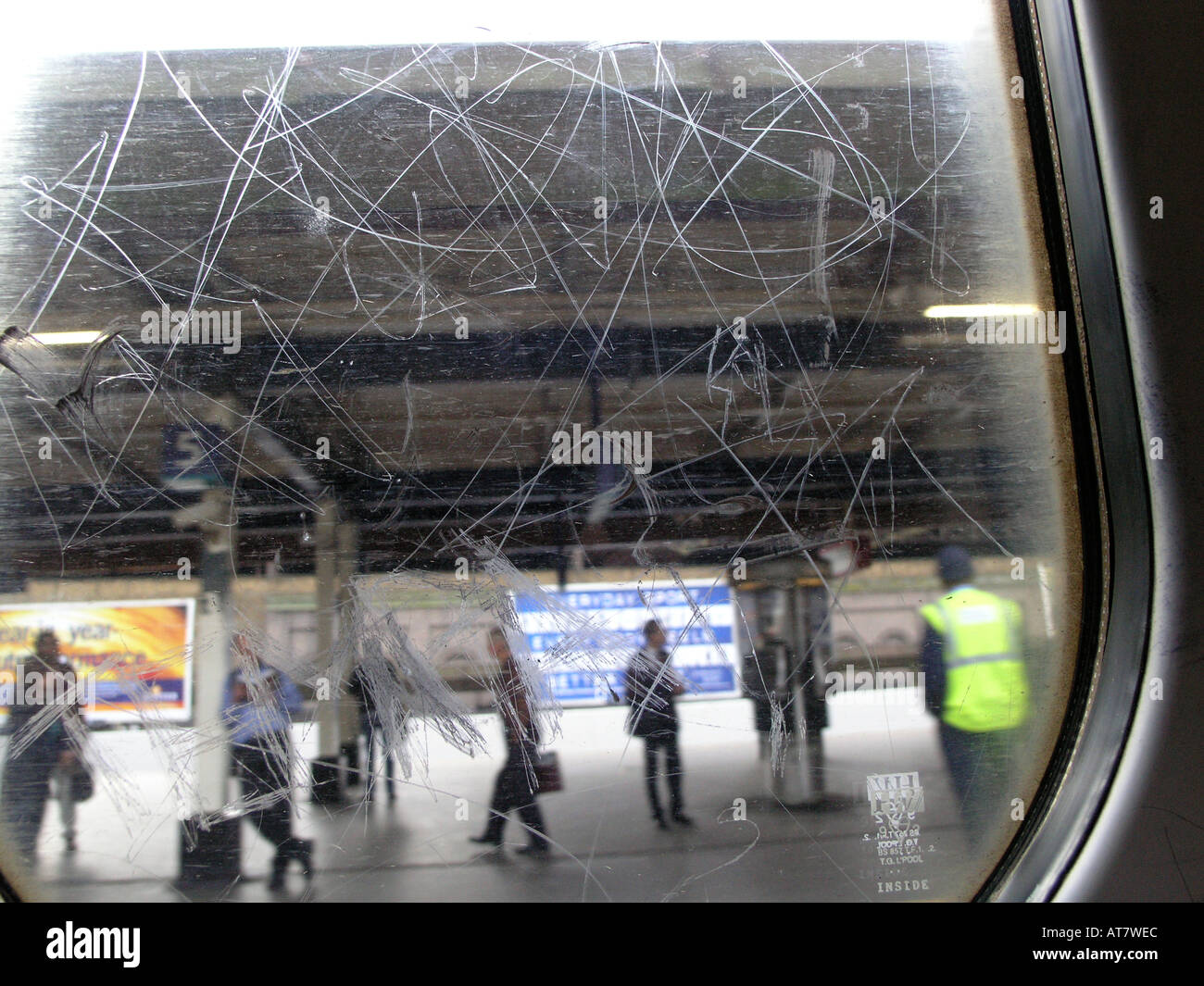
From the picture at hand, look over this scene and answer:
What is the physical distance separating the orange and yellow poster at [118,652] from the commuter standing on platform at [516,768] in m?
0.56

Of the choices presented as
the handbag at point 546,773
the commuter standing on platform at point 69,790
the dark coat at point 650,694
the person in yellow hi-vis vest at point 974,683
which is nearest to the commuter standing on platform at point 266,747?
the commuter standing on platform at point 69,790

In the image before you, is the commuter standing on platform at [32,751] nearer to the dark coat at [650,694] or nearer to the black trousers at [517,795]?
the black trousers at [517,795]

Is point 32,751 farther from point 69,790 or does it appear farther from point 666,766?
point 666,766

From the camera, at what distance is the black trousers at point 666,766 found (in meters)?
1.31

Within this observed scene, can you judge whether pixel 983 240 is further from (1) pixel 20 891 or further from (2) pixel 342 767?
(1) pixel 20 891

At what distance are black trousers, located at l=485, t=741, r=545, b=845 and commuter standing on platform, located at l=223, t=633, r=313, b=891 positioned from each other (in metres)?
0.33

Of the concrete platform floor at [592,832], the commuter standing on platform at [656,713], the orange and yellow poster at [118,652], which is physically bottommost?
the concrete platform floor at [592,832]

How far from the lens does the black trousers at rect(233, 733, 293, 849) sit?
129 cm

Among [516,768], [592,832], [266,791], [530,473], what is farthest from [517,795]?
[530,473]

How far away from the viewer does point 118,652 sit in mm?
1294

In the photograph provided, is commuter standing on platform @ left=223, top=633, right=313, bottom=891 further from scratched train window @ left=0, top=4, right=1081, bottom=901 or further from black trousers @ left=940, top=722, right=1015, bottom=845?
black trousers @ left=940, top=722, right=1015, bottom=845

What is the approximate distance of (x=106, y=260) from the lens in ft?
4.37

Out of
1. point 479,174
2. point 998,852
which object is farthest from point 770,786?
point 479,174
